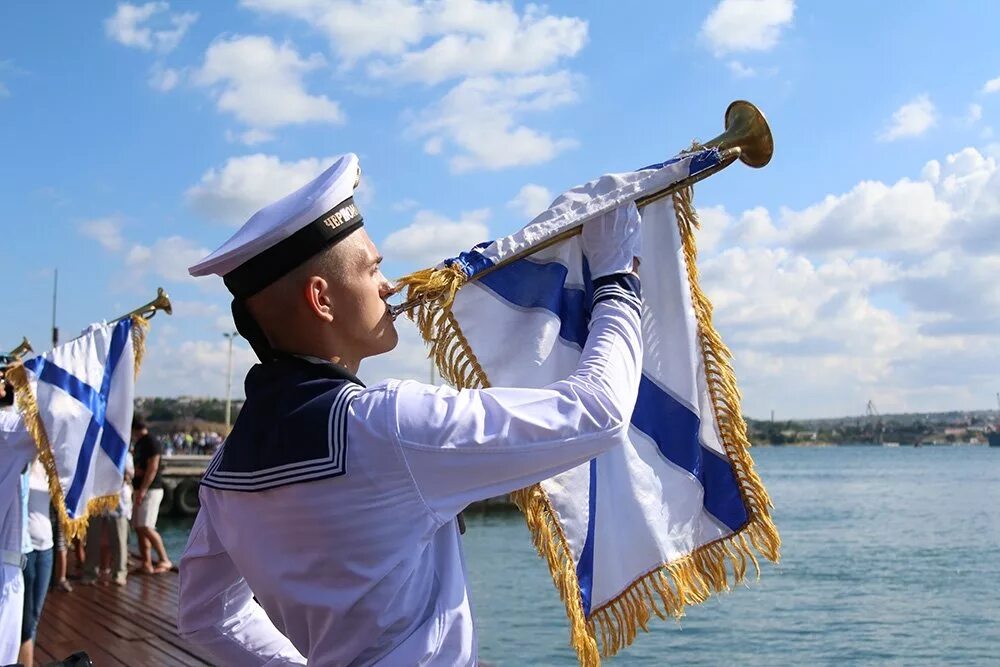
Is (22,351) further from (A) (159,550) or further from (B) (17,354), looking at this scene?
(A) (159,550)

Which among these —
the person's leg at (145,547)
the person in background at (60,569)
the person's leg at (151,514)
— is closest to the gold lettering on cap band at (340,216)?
the person in background at (60,569)

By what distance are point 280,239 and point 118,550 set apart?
32.8 feet

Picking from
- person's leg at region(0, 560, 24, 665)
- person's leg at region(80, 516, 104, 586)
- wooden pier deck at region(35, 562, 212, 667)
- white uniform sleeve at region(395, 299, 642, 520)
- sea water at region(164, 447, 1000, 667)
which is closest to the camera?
white uniform sleeve at region(395, 299, 642, 520)

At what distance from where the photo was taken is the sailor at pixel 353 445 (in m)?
1.49

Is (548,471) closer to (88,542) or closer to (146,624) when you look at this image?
(146,624)

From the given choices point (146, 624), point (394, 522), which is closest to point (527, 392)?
point (394, 522)

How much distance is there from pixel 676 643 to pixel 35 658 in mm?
8192

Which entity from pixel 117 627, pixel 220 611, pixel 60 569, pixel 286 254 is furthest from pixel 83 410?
pixel 60 569

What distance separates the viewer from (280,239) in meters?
1.66

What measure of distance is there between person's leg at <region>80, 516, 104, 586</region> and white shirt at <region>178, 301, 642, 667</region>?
9.89 metres

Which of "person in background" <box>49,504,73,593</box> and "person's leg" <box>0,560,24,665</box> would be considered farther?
"person in background" <box>49,504,73,593</box>

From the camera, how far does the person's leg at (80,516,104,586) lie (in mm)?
10672

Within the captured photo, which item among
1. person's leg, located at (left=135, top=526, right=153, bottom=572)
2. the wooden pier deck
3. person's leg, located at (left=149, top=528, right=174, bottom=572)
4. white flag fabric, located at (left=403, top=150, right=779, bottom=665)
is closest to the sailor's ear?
white flag fabric, located at (left=403, top=150, right=779, bottom=665)

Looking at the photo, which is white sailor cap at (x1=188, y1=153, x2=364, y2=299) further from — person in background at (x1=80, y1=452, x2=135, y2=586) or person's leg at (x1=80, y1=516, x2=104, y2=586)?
person's leg at (x1=80, y1=516, x2=104, y2=586)
